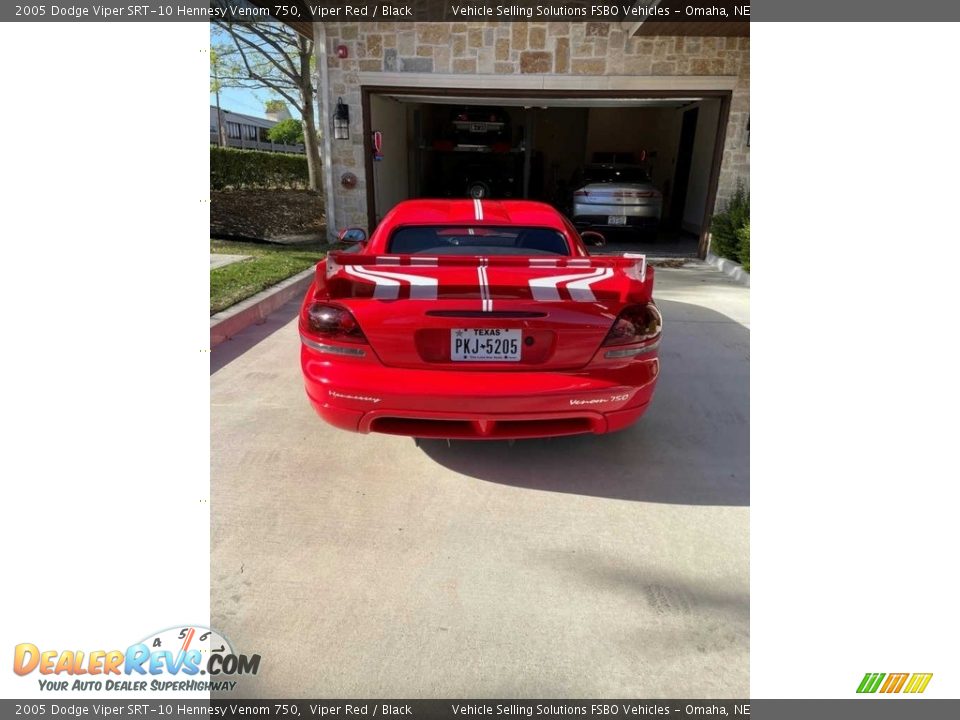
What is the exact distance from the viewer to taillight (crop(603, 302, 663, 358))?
2490 millimetres

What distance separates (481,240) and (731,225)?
673 centimetres

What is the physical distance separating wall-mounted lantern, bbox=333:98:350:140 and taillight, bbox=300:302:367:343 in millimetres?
7742

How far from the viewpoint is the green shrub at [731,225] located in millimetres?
8312

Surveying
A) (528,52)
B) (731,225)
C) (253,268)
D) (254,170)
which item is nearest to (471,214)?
(253,268)

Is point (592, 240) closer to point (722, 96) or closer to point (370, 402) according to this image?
point (370, 402)

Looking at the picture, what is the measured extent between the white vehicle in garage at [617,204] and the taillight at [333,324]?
8.50m

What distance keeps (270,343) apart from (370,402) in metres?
2.66

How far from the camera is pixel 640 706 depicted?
1.67 meters

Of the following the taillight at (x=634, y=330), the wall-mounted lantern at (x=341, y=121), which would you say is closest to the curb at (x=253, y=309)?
the taillight at (x=634, y=330)

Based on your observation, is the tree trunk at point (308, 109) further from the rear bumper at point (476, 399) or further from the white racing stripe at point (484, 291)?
the rear bumper at point (476, 399)

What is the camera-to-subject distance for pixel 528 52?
8836 mm

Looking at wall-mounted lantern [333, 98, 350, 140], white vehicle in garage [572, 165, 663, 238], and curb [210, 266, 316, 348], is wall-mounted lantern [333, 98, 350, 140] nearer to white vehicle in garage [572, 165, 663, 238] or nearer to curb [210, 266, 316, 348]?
curb [210, 266, 316, 348]

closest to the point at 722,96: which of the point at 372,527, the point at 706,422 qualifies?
the point at 706,422

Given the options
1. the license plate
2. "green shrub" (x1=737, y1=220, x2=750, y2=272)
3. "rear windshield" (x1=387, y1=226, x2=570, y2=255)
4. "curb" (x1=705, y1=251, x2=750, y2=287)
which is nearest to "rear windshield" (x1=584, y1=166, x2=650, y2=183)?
"curb" (x1=705, y1=251, x2=750, y2=287)
